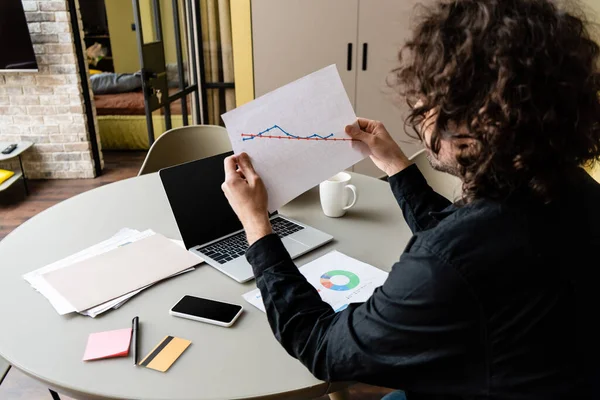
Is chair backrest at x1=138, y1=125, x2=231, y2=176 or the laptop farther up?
the laptop

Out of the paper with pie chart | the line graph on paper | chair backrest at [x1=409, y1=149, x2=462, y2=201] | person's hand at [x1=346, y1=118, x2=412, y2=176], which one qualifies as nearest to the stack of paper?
the paper with pie chart

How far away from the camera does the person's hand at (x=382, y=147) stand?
1.14 meters

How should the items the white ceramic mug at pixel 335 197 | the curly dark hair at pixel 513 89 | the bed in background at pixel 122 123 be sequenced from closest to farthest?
the curly dark hair at pixel 513 89, the white ceramic mug at pixel 335 197, the bed in background at pixel 122 123

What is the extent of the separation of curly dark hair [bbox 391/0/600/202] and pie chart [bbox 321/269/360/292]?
399 mm

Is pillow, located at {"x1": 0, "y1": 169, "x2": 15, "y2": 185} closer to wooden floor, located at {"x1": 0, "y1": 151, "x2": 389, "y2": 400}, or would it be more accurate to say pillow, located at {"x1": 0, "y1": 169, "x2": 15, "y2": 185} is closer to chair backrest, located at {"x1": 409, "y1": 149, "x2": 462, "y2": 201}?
wooden floor, located at {"x1": 0, "y1": 151, "x2": 389, "y2": 400}

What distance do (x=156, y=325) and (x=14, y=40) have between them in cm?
327

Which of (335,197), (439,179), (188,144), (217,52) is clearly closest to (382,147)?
(335,197)

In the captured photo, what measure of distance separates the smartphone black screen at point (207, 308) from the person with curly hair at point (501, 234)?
0.88 feet

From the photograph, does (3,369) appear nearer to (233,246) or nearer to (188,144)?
(233,246)

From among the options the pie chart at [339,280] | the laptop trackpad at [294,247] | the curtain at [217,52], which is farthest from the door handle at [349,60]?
the pie chart at [339,280]

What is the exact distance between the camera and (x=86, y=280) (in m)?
1.07

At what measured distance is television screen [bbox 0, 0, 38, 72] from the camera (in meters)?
3.31

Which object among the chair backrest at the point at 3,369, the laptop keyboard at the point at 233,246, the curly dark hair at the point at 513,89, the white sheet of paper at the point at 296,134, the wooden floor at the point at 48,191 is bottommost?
the wooden floor at the point at 48,191

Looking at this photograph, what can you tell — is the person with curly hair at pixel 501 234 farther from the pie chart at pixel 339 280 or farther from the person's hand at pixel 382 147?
the person's hand at pixel 382 147
